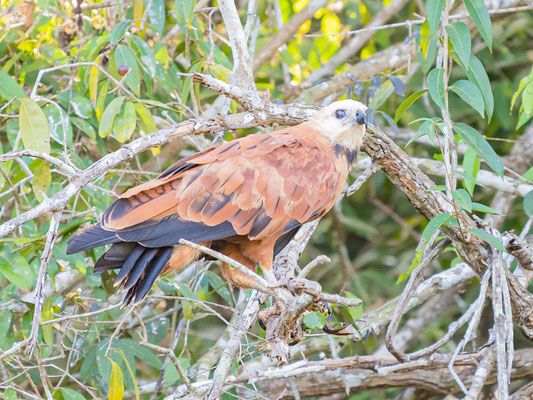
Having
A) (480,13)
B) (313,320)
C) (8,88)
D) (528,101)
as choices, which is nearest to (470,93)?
(480,13)

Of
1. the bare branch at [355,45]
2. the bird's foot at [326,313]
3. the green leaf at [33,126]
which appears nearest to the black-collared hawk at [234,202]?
the bird's foot at [326,313]

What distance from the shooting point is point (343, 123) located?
3.14 meters

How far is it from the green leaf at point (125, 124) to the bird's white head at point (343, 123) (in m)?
0.78

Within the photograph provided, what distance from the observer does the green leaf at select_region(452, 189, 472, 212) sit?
2.50 metres

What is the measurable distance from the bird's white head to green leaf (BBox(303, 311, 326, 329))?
79 centimetres

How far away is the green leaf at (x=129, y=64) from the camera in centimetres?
324

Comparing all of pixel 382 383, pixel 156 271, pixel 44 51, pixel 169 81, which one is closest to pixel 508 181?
pixel 382 383

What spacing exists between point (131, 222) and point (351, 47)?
2927mm

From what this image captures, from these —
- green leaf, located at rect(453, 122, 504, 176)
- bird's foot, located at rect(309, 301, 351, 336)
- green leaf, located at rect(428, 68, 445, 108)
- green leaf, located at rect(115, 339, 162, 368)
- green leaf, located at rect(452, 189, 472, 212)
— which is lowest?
green leaf, located at rect(115, 339, 162, 368)

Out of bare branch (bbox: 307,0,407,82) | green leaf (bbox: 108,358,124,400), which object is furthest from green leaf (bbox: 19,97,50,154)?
bare branch (bbox: 307,0,407,82)

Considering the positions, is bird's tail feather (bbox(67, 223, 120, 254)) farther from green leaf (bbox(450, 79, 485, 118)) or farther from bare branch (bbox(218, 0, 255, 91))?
green leaf (bbox(450, 79, 485, 118))

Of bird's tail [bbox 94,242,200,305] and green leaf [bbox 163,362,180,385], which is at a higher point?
bird's tail [bbox 94,242,200,305]

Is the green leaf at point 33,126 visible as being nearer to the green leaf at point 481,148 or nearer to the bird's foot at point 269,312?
the bird's foot at point 269,312

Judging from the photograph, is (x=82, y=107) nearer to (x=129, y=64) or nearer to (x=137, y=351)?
(x=129, y=64)
